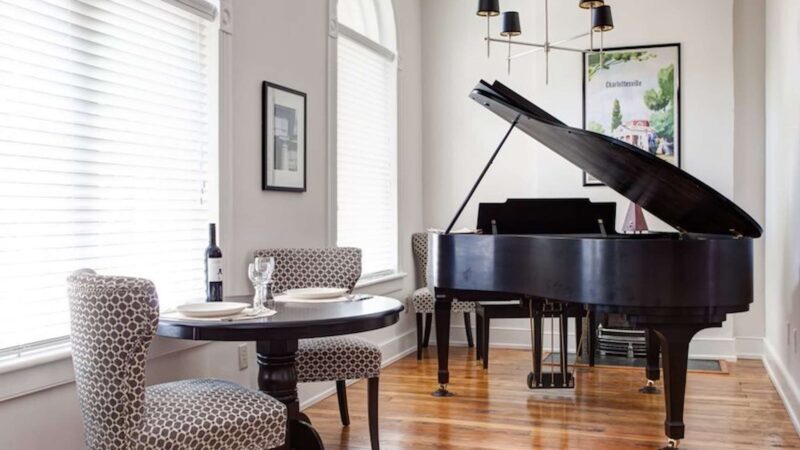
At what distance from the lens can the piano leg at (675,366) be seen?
117 inches

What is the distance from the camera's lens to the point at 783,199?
14.2ft

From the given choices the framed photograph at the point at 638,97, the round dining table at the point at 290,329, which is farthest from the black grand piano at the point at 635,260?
the framed photograph at the point at 638,97

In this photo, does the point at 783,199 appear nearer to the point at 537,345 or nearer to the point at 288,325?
the point at 537,345

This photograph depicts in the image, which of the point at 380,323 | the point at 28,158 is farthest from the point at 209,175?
the point at 380,323

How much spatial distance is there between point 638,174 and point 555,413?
1.49 metres

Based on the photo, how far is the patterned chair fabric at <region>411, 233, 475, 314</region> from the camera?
5.50m

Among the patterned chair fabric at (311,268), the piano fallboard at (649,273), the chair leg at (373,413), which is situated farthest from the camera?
the patterned chair fabric at (311,268)

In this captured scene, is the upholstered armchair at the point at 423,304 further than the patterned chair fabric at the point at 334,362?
Yes

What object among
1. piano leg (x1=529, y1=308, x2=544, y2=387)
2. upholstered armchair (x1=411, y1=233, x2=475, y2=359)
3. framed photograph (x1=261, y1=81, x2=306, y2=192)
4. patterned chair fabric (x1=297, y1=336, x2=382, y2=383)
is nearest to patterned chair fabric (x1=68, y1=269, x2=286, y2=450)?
patterned chair fabric (x1=297, y1=336, x2=382, y2=383)

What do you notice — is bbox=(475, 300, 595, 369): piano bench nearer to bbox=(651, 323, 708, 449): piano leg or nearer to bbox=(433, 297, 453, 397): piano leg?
bbox=(433, 297, 453, 397): piano leg

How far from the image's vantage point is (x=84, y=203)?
8.93 ft

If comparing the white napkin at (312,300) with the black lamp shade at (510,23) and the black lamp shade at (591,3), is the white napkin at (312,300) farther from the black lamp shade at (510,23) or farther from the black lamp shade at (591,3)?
the black lamp shade at (510,23)

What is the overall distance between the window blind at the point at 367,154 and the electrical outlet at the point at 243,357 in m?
1.38

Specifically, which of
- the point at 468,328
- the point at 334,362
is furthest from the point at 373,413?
the point at 468,328
